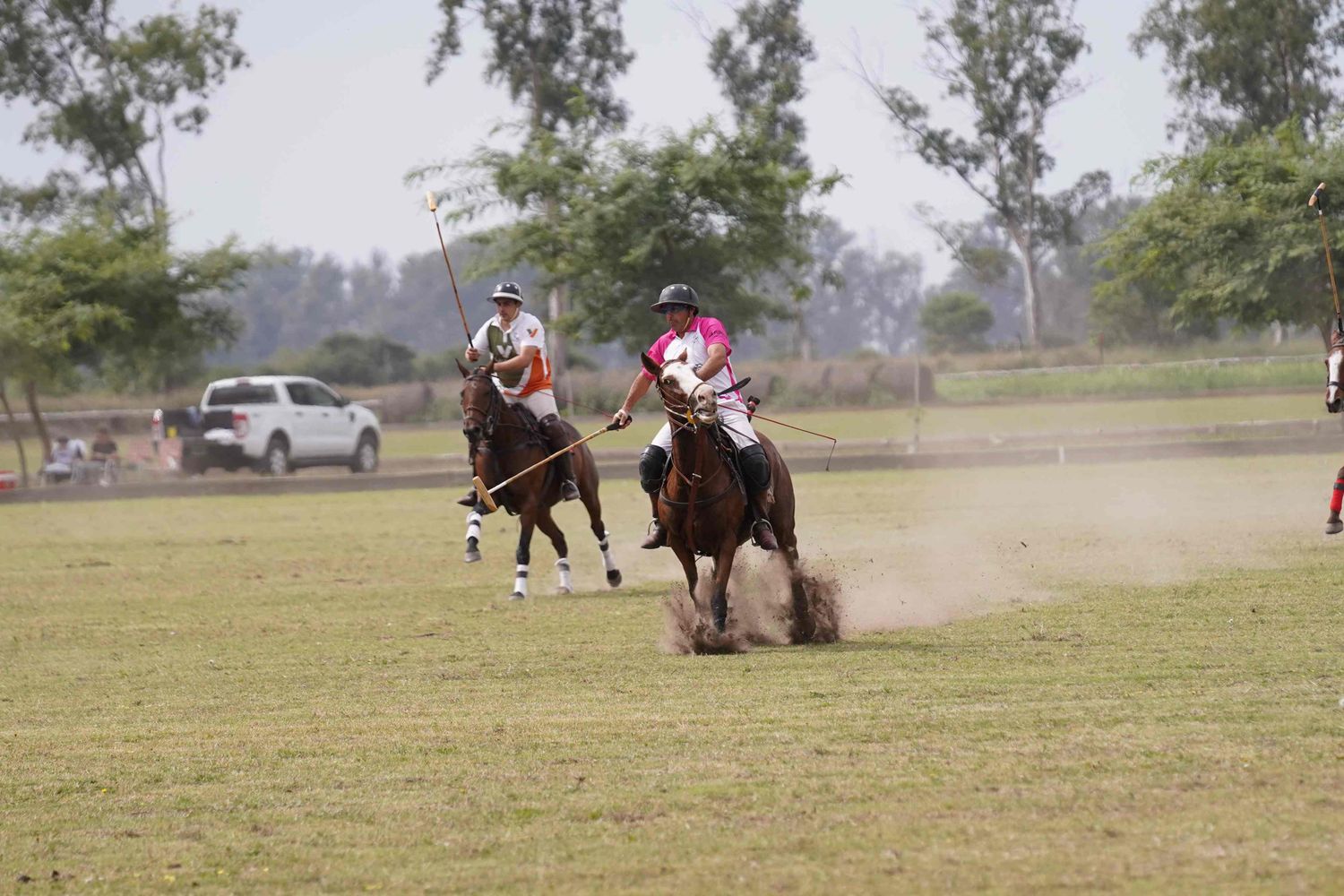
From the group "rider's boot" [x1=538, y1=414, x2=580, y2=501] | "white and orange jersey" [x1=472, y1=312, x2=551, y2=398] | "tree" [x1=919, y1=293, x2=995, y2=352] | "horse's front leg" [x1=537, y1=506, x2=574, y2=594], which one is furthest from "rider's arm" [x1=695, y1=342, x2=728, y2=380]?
"tree" [x1=919, y1=293, x2=995, y2=352]

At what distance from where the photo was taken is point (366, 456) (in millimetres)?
37125

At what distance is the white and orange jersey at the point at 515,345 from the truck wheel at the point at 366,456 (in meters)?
22.0

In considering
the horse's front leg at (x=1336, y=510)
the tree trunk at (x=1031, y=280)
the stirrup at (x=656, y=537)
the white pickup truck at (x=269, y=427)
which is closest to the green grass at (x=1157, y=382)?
the tree trunk at (x=1031, y=280)

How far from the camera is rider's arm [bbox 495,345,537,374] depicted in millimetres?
14656

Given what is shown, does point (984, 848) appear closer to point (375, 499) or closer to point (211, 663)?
point (211, 663)

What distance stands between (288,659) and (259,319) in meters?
155

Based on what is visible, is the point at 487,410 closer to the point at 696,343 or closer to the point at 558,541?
the point at 558,541

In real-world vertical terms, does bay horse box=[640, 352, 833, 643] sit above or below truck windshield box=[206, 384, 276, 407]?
below

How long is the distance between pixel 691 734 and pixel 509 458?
7.36 metres

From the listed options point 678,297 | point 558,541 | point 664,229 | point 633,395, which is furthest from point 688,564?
point 664,229

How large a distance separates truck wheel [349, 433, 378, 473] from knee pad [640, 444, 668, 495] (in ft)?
86.0

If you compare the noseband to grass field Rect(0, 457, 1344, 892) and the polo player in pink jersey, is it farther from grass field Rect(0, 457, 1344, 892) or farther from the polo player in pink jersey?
the polo player in pink jersey

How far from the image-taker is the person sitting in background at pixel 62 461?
116 feet

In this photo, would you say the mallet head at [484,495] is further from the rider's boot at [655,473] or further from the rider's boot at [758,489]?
the rider's boot at [758,489]
